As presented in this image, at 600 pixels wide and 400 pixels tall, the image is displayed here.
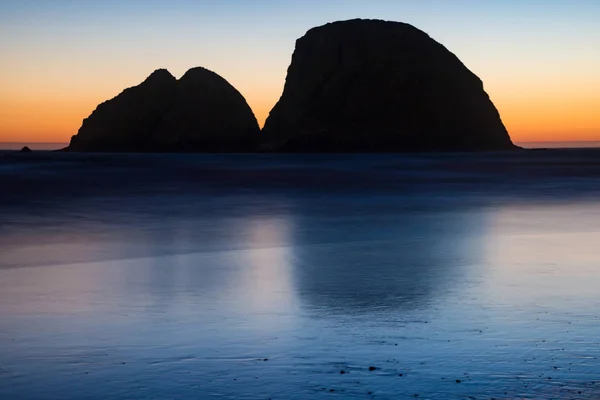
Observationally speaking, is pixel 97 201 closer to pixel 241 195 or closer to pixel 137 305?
pixel 241 195

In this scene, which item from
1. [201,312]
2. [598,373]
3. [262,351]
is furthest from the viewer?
[201,312]

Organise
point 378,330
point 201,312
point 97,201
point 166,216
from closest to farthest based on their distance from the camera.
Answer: point 378,330, point 201,312, point 166,216, point 97,201

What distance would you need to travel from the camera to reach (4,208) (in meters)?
27.8

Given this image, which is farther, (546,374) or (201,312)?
(201,312)

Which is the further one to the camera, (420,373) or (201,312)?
(201,312)

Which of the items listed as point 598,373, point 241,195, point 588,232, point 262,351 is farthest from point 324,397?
point 241,195

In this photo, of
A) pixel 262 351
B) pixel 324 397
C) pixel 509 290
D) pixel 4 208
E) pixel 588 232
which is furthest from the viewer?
pixel 4 208

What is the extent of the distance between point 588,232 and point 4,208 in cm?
1824

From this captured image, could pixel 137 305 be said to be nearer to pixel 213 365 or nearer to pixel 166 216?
pixel 213 365

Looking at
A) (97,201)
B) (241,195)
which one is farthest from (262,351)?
(241,195)

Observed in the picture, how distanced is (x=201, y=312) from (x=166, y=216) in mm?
15080

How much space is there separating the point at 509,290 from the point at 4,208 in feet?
69.7

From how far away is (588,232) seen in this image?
17594 millimetres

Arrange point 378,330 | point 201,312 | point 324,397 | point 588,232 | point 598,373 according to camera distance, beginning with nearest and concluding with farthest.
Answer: point 324,397 → point 598,373 → point 378,330 → point 201,312 → point 588,232
